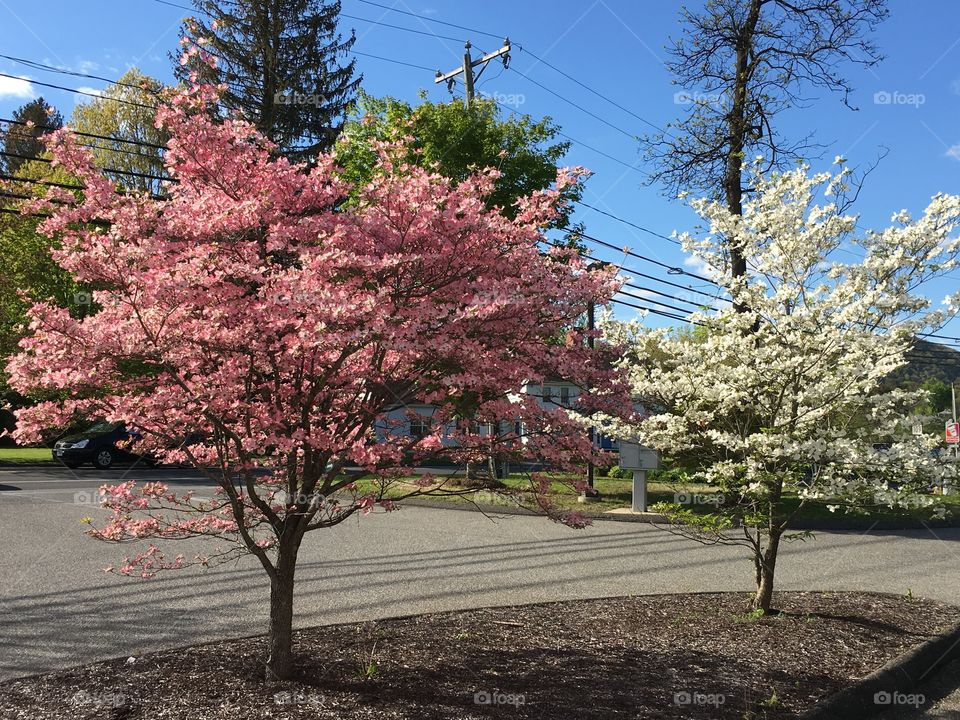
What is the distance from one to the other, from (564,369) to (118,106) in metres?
39.2

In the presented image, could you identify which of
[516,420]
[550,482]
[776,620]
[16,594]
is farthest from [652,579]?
[16,594]

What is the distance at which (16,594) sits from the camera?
7.63 m

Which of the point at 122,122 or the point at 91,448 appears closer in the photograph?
the point at 91,448

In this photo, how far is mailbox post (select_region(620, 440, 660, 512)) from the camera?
15.2m

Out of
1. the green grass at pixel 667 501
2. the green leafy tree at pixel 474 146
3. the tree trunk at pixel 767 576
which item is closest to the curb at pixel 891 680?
the tree trunk at pixel 767 576

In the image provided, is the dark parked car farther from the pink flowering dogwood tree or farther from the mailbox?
the pink flowering dogwood tree

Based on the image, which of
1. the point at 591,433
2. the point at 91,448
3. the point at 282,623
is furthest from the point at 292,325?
the point at 91,448

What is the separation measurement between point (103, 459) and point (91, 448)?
2.10 ft

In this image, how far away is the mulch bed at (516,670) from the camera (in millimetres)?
4477

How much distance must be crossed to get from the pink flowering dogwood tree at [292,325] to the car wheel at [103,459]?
22493mm

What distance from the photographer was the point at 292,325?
4.29 m

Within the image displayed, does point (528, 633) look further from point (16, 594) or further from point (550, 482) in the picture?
point (16, 594)

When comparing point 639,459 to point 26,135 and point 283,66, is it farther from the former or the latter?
point 26,135

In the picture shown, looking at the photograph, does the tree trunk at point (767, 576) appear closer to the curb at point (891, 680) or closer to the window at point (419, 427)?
the curb at point (891, 680)
